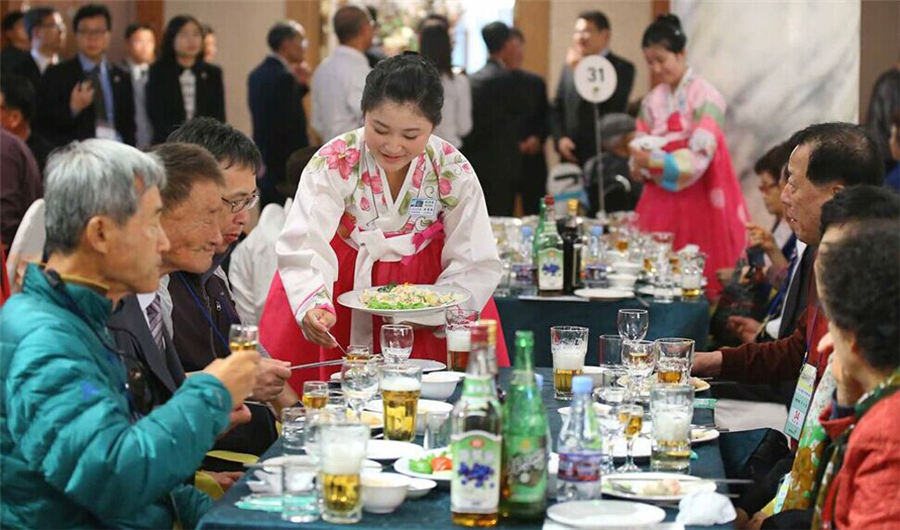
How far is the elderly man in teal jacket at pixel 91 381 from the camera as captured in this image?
2.05m

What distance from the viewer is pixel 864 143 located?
3.48m

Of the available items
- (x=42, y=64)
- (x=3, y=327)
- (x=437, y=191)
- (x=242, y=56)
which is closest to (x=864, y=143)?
(x=437, y=191)

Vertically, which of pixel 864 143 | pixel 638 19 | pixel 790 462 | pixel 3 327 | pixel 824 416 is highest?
pixel 638 19

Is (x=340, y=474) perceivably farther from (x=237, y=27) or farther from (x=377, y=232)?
(x=237, y=27)

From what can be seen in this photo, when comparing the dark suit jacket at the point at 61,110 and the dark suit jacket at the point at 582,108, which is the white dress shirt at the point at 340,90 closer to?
the dark suit jacket at the point at 61,110

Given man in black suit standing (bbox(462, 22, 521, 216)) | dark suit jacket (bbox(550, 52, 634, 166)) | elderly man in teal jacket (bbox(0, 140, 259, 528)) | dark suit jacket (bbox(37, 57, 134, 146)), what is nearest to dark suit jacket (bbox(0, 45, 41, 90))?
dark suit jacket (bbox(37, 57, 134, 146))

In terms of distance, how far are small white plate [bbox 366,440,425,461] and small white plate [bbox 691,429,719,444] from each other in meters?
0.57

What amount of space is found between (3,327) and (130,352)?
1.21 ft

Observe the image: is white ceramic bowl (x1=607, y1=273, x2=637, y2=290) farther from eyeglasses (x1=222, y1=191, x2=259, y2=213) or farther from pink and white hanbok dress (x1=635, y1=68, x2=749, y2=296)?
eyeglasses (x1=222, y1=191, x2=259, y2=213)

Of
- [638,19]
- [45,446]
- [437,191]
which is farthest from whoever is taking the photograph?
[638,19]

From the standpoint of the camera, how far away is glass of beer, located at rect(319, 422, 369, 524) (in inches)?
84.1

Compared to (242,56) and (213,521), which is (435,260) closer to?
(213,521)

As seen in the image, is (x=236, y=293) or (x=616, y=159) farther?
(x=616, y=159)

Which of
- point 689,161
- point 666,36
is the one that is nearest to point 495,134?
point 666,36
